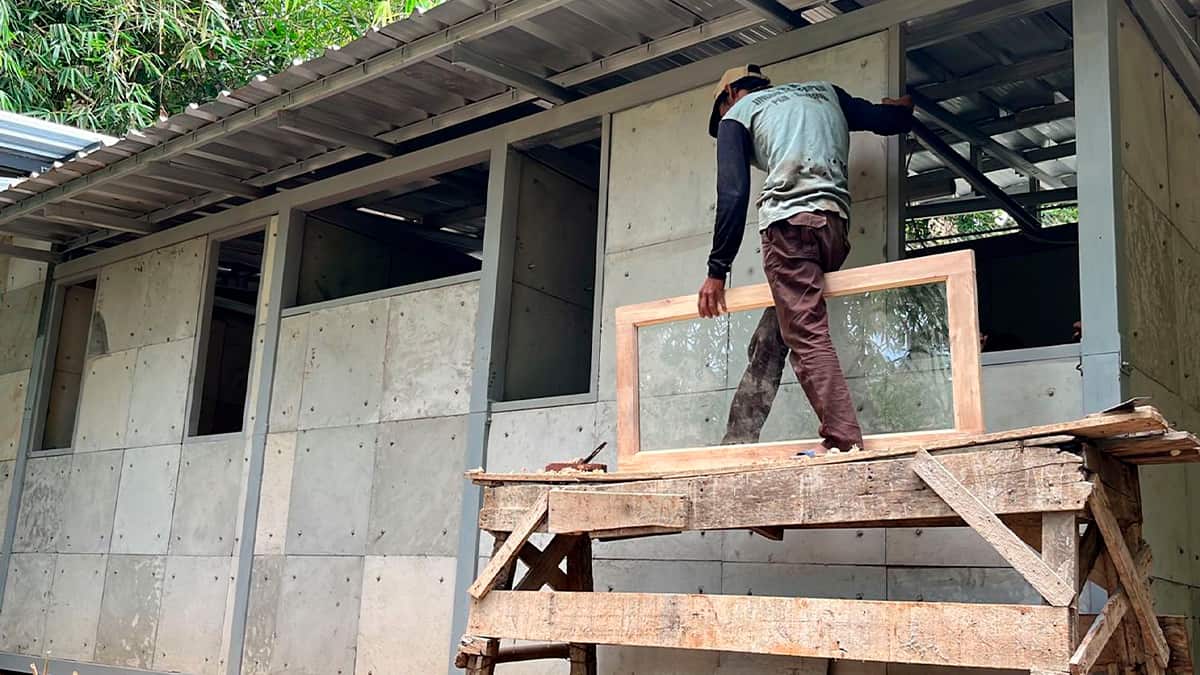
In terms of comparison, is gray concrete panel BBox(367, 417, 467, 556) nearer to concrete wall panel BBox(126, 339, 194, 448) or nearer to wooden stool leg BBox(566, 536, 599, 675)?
wooden stool leg BBox(566, 536, 599, 675)

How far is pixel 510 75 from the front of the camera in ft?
20.5

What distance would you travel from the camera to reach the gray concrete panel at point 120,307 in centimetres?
933

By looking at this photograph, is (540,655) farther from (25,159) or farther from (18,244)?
(18,244)

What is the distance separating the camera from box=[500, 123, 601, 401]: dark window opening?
6.93 m

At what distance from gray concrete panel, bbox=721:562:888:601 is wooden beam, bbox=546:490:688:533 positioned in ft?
3.10

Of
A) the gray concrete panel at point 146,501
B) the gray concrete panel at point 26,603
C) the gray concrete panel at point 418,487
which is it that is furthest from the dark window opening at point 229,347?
the gray concrete panel at point 418,487

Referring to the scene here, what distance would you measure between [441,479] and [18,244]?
6292mm

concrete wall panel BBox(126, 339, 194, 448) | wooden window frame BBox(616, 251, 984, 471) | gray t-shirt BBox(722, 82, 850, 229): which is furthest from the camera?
concrete wall panel BBox(126, 339, 194, 448)

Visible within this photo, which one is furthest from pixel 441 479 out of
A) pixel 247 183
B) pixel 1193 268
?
pixel 1193 268

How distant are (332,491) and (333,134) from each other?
2230mm

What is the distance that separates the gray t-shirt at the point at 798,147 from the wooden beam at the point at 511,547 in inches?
58.4

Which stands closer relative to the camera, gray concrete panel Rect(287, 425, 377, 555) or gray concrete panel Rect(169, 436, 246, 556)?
gray concrete panel Rect(287, 425, 377, 555)

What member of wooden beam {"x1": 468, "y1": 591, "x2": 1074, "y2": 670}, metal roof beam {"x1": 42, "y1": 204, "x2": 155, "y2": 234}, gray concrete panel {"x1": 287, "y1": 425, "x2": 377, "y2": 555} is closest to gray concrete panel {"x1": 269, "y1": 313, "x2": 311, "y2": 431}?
gray concrete panel {"x1": 287, "y1": 425, "x2": 377, "y2": 555}

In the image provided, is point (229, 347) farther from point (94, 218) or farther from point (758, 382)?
point (758, 382)
